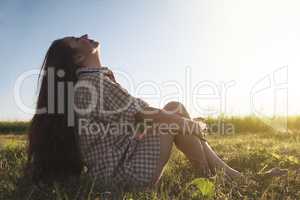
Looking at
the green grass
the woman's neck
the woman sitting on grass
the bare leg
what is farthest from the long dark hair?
the bare leg

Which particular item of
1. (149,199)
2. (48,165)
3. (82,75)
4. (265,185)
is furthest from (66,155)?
(265,185)

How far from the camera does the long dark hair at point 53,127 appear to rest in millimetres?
4543

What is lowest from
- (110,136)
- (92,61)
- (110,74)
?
(110,136)

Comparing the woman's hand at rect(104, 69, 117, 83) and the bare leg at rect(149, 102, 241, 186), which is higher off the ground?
the woman's hand at rect(104, 69, 117, 83)

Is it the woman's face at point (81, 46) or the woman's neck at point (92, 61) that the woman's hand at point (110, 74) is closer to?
the woman's neck at point (92, 61)

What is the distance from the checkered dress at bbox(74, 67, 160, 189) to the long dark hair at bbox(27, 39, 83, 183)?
213 millimetres

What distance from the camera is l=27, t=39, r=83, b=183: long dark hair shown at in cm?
454

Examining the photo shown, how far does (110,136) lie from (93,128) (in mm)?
178

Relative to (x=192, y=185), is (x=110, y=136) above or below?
above

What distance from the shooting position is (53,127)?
14.9 ft

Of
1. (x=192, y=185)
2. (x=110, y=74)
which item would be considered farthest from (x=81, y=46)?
(x=192, y=185)

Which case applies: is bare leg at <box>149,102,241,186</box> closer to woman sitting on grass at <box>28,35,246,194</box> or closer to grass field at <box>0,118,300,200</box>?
woman sitting on grass at <box>28,35,246,194</box>

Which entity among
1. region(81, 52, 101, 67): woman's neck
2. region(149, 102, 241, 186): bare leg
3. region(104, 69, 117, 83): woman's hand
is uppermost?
region(81, 52, 101, 67): woman's neck

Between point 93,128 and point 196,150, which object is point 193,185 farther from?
point 93,128
